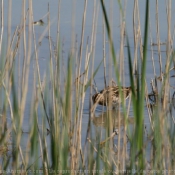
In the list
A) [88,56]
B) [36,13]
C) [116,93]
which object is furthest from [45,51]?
[88,56]

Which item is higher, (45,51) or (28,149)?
(45,51)

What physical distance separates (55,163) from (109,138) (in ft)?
0.89

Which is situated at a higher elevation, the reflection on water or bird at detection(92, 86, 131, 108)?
bird at detection(92, 86, 131, 108)

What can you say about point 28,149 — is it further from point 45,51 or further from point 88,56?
point 45,51

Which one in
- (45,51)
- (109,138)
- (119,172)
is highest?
(45,51)

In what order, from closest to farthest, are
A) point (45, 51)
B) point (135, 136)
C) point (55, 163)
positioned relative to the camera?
point (135, 136), point (55, 163), point (45, 51)

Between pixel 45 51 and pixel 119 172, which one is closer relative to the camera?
pixel 119 172

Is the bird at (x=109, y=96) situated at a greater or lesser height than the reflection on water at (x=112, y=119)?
greater

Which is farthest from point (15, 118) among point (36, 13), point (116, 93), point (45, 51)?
point (36, 13)

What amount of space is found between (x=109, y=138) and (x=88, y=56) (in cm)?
36

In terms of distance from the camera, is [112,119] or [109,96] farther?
[112,119]

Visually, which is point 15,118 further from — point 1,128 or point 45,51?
point 45,51

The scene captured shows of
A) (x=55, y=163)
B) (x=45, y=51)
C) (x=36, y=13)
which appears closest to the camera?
(x=55, y=163)

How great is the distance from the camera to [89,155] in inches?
75.6
